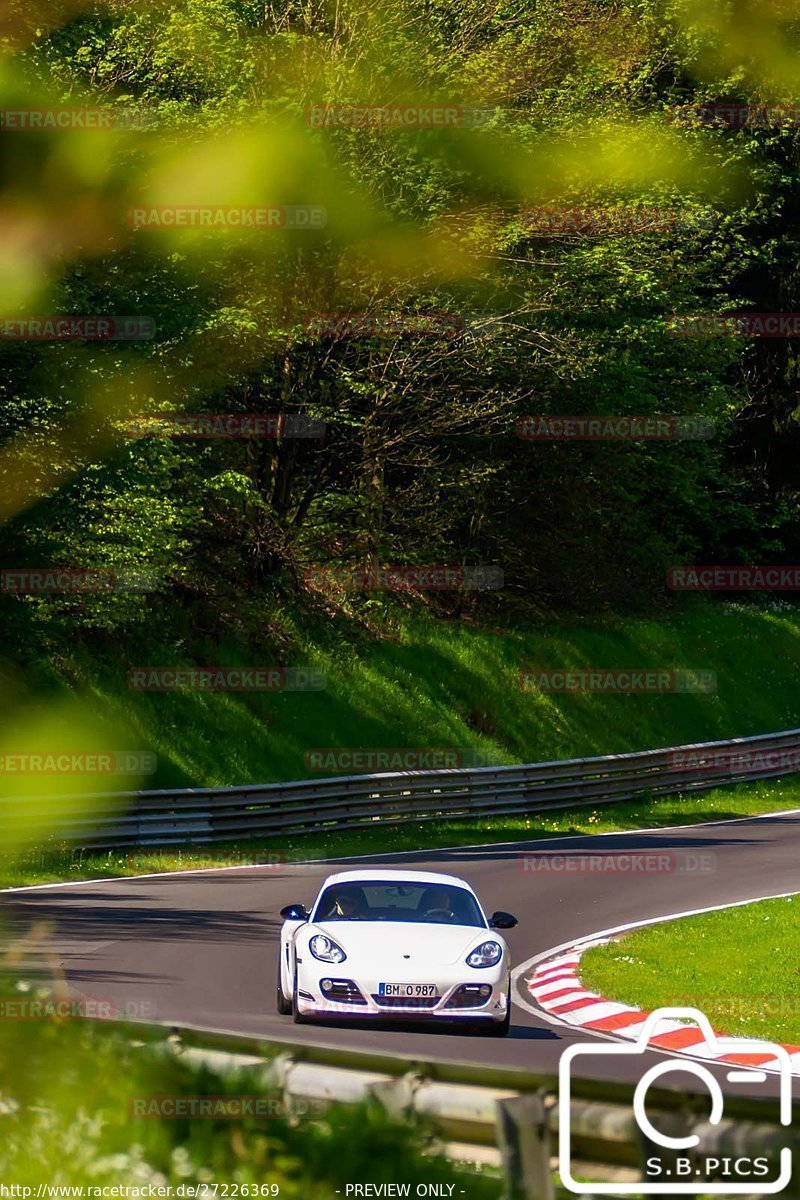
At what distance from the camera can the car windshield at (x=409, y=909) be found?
13773 millimetres

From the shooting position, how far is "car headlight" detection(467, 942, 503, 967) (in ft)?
42.9

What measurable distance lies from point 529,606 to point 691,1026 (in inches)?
1158

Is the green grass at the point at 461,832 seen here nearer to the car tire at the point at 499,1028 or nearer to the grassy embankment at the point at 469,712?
the grassy embankment at the point at 469,712

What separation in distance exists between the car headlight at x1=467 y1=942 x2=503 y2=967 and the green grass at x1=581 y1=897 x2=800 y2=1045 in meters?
1.57

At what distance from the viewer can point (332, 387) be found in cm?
3259

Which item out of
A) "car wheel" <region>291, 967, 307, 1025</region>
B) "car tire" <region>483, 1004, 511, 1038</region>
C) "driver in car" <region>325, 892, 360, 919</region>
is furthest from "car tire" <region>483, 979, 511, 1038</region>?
"driver in car" <region>325, 892, 360, 919</region>

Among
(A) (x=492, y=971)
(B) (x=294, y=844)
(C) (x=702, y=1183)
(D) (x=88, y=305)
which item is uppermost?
(D) (x=88, y=305)

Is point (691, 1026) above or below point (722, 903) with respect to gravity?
above

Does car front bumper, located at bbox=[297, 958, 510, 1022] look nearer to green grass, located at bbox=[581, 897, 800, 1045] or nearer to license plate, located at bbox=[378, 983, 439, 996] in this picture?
license plate, located at bbox=[378, 983, 439, 996]

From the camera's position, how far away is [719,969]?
54.0 feet

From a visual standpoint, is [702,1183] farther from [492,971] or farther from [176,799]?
[176,799]

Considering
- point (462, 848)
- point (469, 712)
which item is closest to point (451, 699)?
point (469, 712)

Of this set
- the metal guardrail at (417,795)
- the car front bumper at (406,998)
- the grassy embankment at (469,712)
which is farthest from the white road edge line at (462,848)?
the car front bumper at (406,998)

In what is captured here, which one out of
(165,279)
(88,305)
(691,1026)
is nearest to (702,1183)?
(165,279)
